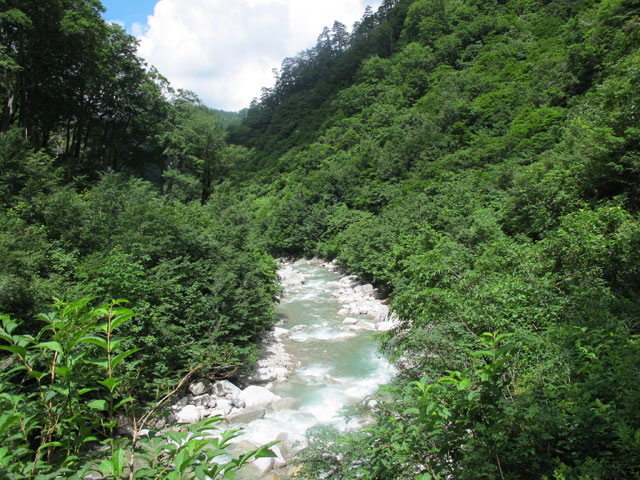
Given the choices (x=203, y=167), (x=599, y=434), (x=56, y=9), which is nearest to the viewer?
(x=599, y=434)

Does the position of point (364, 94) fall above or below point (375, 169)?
above

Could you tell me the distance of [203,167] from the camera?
26.2m

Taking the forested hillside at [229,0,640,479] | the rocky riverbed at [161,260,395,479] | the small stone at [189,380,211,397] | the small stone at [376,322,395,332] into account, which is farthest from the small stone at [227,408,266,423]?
the small stone at [376,322,395,332]

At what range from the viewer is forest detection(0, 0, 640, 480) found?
88.7 inches

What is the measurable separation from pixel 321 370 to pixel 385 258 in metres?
8.23

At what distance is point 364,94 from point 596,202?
47718mm

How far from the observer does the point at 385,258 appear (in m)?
16.8

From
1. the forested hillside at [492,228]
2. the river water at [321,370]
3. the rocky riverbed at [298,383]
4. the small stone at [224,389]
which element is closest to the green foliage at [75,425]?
the forested hillside at [492,228]

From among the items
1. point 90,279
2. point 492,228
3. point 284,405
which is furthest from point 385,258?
point 90,279

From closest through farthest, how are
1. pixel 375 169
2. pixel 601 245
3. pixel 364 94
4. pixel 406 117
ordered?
pixel 601 245 → pixel 375 169 → pixel 406 117 → pixel 364 94

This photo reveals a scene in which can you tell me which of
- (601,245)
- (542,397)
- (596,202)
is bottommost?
(542,397)

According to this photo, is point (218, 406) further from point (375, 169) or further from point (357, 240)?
point (375, 169)

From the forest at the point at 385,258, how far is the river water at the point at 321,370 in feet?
5.39

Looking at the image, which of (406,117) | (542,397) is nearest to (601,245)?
(542,397)
